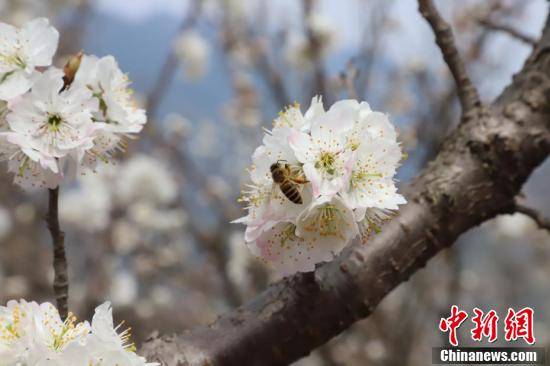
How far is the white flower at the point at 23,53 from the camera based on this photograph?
95 centimetres

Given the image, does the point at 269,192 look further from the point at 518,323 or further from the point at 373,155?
the point at 518,323

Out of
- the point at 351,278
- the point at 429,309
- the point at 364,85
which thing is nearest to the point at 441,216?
the point at 351,278

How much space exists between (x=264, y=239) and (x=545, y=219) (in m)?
0.70

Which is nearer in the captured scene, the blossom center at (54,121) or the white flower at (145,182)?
the blossom center at (54,121)

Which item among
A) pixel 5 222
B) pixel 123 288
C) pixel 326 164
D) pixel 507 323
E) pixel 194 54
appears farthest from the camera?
pixel 194 54

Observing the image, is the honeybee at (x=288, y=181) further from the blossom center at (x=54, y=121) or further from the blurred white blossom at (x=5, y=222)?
the blurred white blossom at (x=5, y=222)

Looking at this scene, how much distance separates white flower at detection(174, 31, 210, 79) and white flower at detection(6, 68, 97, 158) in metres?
4.67

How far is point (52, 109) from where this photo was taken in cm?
95

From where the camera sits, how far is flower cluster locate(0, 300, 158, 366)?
0.71 metres

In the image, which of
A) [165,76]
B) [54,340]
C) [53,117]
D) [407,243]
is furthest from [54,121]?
[165,76]

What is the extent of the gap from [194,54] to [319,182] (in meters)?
5.08

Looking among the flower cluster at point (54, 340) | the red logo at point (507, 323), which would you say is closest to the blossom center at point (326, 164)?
the flower cluster at point (54, 340)

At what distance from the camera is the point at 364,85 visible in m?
3.23

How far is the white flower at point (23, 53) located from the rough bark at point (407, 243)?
1.52 ft
